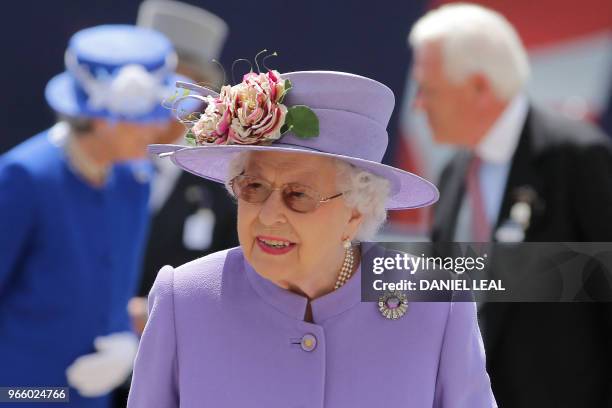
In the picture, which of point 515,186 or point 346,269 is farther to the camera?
point 515,186

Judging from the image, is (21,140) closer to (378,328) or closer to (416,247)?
(416,247)

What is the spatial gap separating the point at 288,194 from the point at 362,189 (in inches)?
8.5

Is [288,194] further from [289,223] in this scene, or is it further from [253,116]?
[253,116]

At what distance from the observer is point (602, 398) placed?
15.8ft

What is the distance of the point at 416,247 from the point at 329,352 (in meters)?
1.93

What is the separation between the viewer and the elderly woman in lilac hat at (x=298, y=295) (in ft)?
9.53

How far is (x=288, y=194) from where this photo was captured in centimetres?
290

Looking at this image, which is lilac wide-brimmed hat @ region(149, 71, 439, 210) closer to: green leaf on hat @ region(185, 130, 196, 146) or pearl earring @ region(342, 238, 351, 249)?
green leaf on hat @ region(185, 130, 196, 146)

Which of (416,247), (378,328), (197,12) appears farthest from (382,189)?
(197,12)

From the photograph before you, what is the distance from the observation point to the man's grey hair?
5555mm

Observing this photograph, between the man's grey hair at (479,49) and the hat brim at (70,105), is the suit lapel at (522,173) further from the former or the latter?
the hat brim at (70,105)

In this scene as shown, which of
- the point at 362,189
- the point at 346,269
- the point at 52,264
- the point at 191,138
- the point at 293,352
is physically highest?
the point at 52,264

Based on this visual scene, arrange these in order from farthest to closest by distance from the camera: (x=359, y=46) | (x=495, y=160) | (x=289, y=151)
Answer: (x=359, y=46) < (x=495, y=160) < (x=289, y=151)

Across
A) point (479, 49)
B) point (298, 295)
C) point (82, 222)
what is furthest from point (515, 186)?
point (298, 295)
